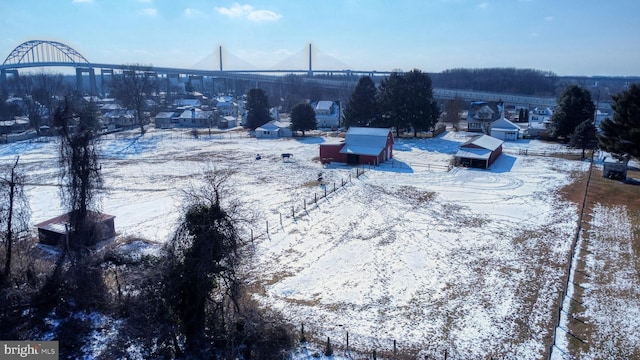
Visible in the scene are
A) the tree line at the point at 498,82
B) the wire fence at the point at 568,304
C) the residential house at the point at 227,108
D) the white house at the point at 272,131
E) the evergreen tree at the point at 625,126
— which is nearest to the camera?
the wire fence at the point at 568,304

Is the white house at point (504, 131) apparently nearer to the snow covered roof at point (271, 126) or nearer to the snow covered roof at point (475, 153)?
the snow covered roof at point (475, 153)

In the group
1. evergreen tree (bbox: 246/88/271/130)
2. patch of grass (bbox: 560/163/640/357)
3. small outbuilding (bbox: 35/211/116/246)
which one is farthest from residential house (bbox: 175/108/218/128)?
patch of grass (bbox: 560/163/640/357)

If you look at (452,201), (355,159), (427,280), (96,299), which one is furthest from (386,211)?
(96,299)

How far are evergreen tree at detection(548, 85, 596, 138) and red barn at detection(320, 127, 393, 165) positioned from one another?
19.6 meters

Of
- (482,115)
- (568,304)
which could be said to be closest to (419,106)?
(482,115)

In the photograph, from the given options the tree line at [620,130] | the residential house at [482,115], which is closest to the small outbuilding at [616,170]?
the tree line at [620,130]

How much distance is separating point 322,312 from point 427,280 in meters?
4.48

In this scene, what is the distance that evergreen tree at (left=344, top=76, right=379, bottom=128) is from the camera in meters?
48.8

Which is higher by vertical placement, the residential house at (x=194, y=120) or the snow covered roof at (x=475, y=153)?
the residential house at (x=194, y=120)

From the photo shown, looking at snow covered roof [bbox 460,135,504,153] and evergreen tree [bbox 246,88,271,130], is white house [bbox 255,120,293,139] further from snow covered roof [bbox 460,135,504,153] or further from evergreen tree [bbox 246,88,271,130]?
snow covered roof [bbox 460,135,504,153]

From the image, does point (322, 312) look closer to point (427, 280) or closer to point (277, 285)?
point (277, 285)

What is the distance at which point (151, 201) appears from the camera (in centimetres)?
2538

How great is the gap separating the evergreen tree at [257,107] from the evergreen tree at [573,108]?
34444 millimetres

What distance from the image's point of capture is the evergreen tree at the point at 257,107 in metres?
55.7
